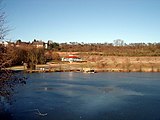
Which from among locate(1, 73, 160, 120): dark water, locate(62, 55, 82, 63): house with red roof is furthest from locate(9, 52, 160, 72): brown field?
locate(1, 73, 160, 120): dark water

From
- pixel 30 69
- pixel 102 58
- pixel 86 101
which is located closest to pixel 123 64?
pixel 102 58

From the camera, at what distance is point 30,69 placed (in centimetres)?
4697

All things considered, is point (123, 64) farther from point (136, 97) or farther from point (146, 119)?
point (146, 119)

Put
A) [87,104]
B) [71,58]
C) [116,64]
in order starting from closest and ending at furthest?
[87,104]
[116,64]
[71,58]

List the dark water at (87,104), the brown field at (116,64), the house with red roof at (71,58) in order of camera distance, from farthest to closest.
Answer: the house with red roof at (71,58) < the brown field at (116,64) < the dark water at (87,104)

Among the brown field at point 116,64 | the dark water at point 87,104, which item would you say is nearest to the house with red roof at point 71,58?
the brown field at point 116,64

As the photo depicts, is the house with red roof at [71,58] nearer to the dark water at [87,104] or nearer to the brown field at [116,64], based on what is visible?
the brown field at [116,64]

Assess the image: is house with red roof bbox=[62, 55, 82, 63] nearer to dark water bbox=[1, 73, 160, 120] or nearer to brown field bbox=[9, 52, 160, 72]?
brown field bbox=[9, 52, 160, 72]

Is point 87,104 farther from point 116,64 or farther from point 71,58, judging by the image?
point 71,58

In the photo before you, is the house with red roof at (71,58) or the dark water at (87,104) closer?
the dark water at (87,104)

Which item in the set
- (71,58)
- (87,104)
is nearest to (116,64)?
(71,58)

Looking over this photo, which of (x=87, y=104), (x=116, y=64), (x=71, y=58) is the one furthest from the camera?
(x=71, y=58)

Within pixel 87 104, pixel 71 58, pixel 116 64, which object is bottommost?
pixel 87 104

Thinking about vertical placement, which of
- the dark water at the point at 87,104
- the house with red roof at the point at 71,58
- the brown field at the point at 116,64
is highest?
the house with red roof at the point at 71,58
